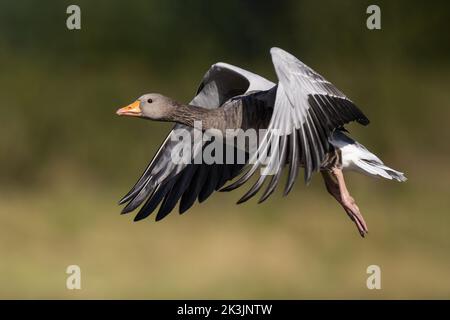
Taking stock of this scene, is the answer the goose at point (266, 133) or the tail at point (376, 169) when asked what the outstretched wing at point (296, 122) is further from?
the tail at point (376, 169)

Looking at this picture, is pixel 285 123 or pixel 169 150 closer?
pixel 285 123

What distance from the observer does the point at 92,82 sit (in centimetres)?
897

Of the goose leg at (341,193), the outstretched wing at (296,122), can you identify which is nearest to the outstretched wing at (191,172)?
the goose leg at (341,193)

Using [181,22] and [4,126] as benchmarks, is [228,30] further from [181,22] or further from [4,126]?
[4,126]

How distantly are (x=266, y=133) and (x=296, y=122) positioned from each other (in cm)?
14

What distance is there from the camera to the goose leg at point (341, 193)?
446cm

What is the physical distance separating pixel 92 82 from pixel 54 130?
1.58ft

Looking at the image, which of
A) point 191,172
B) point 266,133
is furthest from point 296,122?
point 191,172

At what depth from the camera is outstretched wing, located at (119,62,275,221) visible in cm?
465

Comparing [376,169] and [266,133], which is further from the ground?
[266,133]

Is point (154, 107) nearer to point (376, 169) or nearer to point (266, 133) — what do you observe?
point (266, 133)

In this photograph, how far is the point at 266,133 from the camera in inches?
160

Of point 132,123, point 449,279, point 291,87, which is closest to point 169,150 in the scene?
point 291,87

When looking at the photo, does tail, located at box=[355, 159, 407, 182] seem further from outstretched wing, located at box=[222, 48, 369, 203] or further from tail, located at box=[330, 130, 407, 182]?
outstretched wing, located at box=[222, 48, 369, 203]
